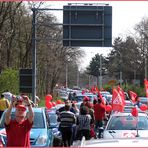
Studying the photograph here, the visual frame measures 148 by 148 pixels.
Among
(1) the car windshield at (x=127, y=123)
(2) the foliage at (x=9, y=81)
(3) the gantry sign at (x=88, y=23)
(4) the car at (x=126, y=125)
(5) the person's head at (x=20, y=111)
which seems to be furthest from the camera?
(2) the foliage at (x=9, y=81)

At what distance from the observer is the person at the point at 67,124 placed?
683 inches

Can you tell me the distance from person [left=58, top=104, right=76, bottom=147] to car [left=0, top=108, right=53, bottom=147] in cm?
114

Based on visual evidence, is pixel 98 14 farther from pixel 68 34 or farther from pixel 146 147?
pixel 146 147

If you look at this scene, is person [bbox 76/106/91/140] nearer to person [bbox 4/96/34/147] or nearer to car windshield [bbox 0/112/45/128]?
car windshield [bbox 0/112/45/128]

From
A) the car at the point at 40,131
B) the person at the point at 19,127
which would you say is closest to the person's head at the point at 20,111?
the person at the point at 19,127

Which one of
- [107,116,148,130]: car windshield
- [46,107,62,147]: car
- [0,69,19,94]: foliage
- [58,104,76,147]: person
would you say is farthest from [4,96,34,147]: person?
[0,69,19,94]: foliage

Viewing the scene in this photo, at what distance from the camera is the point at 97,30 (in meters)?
29.0

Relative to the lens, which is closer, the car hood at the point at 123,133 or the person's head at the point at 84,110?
the car hood at the point at 123,133

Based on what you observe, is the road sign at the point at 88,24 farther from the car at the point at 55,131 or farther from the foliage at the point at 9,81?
the foliage at the point at 9,81

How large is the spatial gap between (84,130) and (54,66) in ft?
173

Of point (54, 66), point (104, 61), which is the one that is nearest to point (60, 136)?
point (54, 66)

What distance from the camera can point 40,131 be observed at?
15078 millimetres

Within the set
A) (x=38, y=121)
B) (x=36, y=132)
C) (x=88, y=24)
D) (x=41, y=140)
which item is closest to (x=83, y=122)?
(x=38, y=121)

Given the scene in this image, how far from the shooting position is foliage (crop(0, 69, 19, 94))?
138 ft
